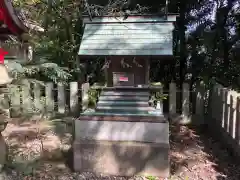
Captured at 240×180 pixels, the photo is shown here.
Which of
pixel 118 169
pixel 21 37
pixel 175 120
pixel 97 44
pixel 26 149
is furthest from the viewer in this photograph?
pixel 175 120

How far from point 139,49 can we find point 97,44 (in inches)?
26.2

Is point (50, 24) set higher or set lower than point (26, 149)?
higher

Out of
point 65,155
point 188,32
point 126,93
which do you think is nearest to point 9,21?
point 126,93

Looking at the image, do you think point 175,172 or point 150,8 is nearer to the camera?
point 175,172

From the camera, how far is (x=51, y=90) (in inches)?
Result: 274

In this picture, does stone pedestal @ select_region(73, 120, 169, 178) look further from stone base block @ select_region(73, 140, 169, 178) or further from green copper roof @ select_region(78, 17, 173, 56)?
green copper roof @ select_region(78, 17, 173, 56)

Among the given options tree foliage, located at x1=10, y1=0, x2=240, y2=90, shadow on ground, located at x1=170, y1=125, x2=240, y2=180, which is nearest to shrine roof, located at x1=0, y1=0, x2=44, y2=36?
shadow on ground, located at x1=170, y1=125, x2=240, y2=180

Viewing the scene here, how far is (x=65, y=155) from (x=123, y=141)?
1.25m

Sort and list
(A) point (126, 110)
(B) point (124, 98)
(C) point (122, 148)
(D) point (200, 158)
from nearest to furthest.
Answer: (C) point (122, 148), (A) point (126, 110), (B) point (124, 98), (D) point (200, 158)

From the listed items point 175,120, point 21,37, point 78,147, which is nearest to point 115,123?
point 78,147

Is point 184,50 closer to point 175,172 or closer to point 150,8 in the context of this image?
point 150,8

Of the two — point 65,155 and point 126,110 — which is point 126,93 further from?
point 65,155

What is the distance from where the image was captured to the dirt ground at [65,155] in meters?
3.77

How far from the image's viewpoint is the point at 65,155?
459 centimetres
